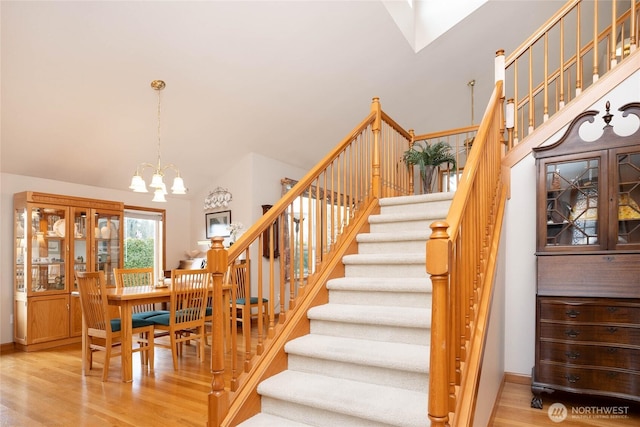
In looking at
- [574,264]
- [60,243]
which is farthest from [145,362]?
[574,264]

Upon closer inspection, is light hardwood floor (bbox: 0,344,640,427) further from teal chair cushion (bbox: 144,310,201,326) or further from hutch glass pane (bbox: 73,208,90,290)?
hutch glass pane (bbox: 73,208,90,290)

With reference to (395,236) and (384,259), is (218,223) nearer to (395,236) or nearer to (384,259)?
(395,236)

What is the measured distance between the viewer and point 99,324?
372 cm

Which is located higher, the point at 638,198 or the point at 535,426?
the point at 638,198

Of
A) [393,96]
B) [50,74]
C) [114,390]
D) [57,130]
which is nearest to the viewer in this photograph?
[114,390]

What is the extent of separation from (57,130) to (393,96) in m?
4.53

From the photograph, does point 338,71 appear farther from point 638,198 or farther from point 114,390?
point 114,390

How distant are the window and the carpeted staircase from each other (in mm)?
4226

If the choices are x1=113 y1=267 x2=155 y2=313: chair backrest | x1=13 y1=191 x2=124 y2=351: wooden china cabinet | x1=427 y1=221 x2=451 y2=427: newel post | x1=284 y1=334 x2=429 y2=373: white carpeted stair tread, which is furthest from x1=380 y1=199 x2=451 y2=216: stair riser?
x1=13 y1=191 x2=124 y2=351: wooden china cabinet

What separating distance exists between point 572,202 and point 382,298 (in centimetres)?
172

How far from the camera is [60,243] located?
5.04 meters

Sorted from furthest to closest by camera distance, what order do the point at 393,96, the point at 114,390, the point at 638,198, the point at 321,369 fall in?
the point at 393,96
the point at 114,390
the point at 638,198
the point at 321,369

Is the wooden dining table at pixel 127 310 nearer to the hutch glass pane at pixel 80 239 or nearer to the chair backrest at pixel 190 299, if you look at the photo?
the chair backrest at pixel 190 299

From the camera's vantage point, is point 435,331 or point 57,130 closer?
point 435,331
